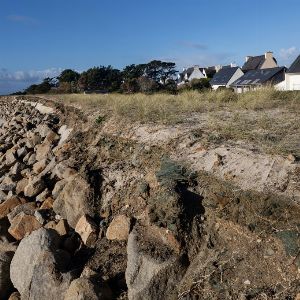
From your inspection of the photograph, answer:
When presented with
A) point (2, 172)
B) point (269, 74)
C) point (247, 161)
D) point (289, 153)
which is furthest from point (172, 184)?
point (269, 74)

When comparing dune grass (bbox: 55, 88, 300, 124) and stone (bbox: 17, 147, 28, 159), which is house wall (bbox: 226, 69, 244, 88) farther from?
stone (bbox: 17, 147, 28, 159)

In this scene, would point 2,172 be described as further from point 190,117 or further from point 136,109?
point 190,117

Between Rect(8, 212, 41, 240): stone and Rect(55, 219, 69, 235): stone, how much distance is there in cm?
44

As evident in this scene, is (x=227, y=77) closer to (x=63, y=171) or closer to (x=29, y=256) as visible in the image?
(x=63, y=171)

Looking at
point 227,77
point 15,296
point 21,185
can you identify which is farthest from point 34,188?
point 227,77

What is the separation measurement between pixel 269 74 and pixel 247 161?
38.2m

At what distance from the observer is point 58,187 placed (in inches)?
310

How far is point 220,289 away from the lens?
14.6 feet

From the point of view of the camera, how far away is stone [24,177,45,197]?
8.41m

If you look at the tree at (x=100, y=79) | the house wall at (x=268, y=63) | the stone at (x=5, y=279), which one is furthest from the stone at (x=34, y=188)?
the house wall at (x=268, y=63)

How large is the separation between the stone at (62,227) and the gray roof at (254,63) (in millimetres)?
50899

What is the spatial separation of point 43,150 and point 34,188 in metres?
3.45

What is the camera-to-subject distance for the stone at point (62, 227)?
261 inches

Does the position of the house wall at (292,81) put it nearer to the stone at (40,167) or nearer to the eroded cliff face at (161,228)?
the stone at (40,167)
